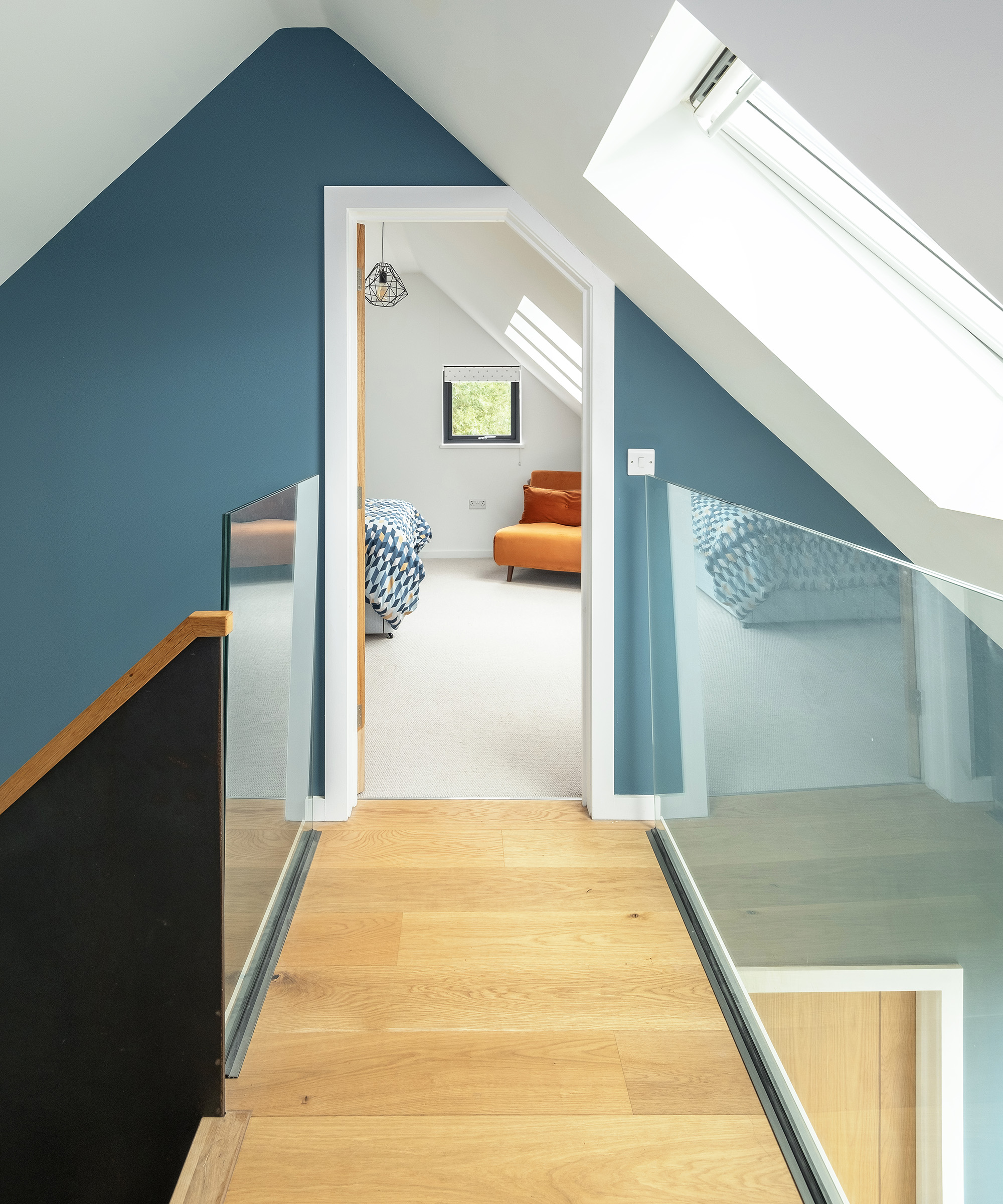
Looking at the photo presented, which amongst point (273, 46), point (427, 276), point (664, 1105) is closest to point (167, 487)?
point (273, 46)

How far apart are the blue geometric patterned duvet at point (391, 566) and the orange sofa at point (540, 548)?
3.95 feet

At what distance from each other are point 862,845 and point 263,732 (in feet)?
4.09

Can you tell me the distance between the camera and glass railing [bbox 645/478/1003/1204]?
831 millimetres

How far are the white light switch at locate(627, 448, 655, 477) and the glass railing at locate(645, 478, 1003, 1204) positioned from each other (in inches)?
26.2

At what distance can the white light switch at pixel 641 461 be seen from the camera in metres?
2.56

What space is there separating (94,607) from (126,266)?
3.45 feet

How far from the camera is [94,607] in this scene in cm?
259

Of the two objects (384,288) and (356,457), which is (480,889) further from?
(384,288)

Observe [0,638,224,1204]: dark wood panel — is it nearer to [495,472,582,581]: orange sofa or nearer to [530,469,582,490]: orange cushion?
[495,472,582,581]: orange sofa

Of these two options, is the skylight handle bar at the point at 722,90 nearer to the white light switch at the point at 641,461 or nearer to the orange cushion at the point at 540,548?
the white light switch at the point at 641,461

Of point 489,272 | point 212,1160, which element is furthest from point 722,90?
point 489,272

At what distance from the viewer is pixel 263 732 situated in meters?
1.82

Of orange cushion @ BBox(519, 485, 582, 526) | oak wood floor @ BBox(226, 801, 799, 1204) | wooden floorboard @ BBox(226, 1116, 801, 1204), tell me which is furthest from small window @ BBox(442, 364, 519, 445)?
wooden floorboard @ BBox(226, 1116, 801, 1204)

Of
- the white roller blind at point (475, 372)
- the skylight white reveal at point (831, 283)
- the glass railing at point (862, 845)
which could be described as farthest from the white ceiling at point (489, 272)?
the glass railing at point (862, 845)
